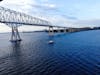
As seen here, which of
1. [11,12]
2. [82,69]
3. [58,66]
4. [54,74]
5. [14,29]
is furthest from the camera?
[14,29]

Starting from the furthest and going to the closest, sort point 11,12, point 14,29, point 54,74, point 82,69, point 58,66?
point 14,29 < point 11,12 < point 58,66 < point 82,69 < point 54,74

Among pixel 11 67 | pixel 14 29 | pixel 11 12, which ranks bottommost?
pixel 11 67

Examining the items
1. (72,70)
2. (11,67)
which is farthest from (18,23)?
(72,70)

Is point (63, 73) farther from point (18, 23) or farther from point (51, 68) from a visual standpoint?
point (18, 23)

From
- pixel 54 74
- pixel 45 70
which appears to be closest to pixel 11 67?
pixel 45 70

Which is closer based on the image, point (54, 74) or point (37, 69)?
point (54, 74)

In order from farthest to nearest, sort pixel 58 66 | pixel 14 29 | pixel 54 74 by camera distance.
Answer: pixel 14 29
pixel 58 66
pixel 54 74

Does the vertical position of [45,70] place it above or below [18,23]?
below

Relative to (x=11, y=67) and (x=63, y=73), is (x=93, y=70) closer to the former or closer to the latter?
(x=63, y=73)

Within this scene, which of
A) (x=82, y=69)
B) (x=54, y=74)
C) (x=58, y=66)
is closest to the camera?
(x=54, y=74)
